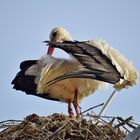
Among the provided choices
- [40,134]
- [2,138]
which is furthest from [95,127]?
[2,138]

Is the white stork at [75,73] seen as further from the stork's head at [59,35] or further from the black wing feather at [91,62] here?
the stork's head at [59,35]

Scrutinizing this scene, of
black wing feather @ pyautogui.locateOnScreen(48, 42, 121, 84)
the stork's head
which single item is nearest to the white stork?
black wing feather @ pyautogui.locateOnScreen(48, 42, 121, 84)

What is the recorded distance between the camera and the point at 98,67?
221 inches

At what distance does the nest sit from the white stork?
711 mm

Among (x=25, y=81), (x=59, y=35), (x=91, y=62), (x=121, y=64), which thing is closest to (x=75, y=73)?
(x=91, y=62)

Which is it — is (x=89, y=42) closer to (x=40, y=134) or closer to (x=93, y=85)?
(x=93, y=85)

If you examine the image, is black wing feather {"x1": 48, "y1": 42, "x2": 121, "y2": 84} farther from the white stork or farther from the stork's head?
the stork's head

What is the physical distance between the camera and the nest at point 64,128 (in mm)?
4547

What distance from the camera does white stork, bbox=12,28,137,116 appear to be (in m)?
5.69

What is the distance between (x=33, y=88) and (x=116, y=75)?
1176mm

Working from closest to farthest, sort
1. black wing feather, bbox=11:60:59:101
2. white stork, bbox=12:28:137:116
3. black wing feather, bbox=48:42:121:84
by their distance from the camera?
black wing feather, bbox=48:42:121:84, white stork, bbox=12:28:137:116, black wing feather, bbox=11:60:59:101

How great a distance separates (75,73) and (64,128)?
1.17 m

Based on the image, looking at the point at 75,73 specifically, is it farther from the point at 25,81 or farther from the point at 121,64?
the point at 25,81

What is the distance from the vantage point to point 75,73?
5.70 metres
